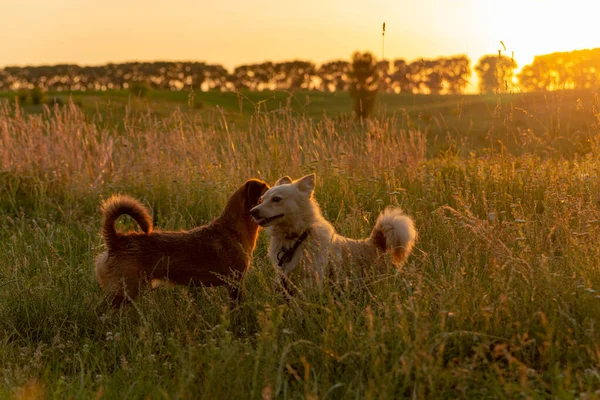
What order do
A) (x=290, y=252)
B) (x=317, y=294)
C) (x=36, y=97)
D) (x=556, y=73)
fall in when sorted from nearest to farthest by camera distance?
1. (x=317, y=294)
2. (x=290, y=252)
3. (x=556, y=73)
4. (x=36, y=97)

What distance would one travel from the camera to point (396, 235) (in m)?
4.92

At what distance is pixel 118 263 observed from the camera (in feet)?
15.1

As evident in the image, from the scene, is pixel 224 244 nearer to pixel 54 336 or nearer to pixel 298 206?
pixel 298 206

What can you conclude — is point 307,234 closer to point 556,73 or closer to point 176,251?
point 176,251

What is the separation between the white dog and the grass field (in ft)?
0.74

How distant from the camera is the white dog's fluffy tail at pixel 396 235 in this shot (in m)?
4.89

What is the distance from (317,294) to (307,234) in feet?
2.29

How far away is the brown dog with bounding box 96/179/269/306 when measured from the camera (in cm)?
464

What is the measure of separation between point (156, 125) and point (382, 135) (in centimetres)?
352

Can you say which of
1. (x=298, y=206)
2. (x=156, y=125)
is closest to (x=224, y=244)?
(x=298, y=206)

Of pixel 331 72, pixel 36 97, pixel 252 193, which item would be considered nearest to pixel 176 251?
pixel 252 193

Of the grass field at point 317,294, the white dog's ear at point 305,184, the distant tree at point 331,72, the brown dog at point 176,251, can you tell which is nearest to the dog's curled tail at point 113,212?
the brown dog at point 176,251

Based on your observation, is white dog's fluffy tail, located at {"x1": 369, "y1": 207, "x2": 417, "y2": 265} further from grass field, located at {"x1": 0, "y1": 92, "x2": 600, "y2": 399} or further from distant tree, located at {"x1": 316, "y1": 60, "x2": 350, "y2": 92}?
distant tree, located at {"x1": 316, "y1": 60, "x2": 350, "y2": 92}

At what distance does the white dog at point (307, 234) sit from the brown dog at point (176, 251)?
0.29m
